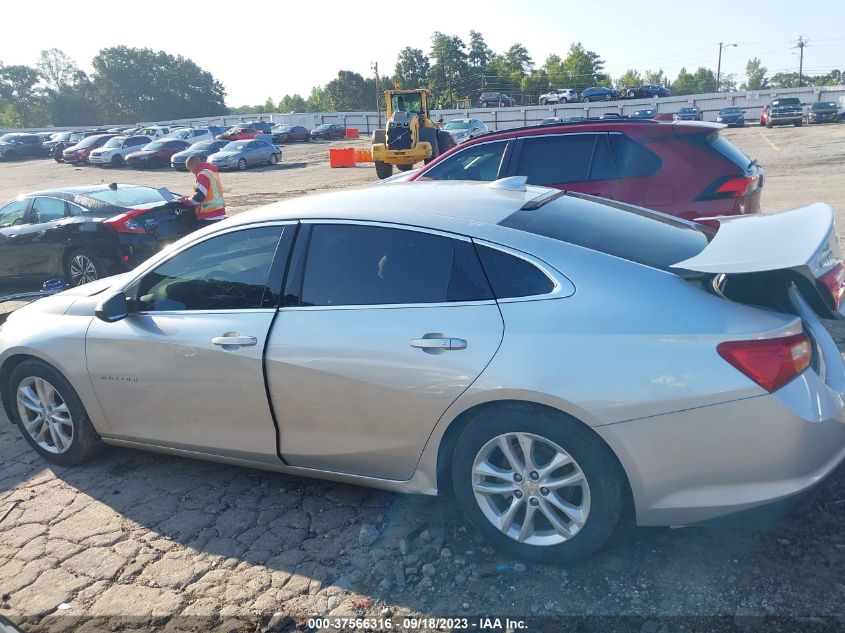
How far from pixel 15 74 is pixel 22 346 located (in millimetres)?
A: 128053

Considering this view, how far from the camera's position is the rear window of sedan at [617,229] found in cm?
322

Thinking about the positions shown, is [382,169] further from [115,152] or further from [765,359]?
[765,359]

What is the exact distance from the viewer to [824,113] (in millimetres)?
41094

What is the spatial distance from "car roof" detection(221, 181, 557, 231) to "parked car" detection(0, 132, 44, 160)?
52.0m

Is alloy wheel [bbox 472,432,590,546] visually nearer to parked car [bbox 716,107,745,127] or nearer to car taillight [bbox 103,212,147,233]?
car taillight [bbox 103,212,147,233]

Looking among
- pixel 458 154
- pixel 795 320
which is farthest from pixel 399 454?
pixel 458 154

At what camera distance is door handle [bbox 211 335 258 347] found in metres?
3.55

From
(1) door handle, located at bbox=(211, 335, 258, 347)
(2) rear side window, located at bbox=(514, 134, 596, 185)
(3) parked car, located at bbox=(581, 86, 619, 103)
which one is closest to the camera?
(1) door handle, located at bbox=(211, 335, 258, 347)

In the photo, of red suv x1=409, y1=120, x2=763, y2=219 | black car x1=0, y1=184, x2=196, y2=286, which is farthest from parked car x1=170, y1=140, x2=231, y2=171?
red suv x1=409, y1=120, x2=763, y2=219

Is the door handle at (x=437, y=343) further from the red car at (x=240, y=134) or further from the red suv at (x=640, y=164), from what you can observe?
the red car at (x=240, y=134)

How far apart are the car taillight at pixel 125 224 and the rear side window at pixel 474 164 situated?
169 inches

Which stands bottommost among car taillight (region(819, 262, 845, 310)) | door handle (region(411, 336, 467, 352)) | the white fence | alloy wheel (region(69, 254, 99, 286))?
alloy wheel (region(69, 254, 99, 286))

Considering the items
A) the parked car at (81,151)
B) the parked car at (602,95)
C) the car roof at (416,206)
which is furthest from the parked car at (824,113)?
the car roof at (416,206)

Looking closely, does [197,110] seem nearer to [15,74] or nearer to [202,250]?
[15,74]
